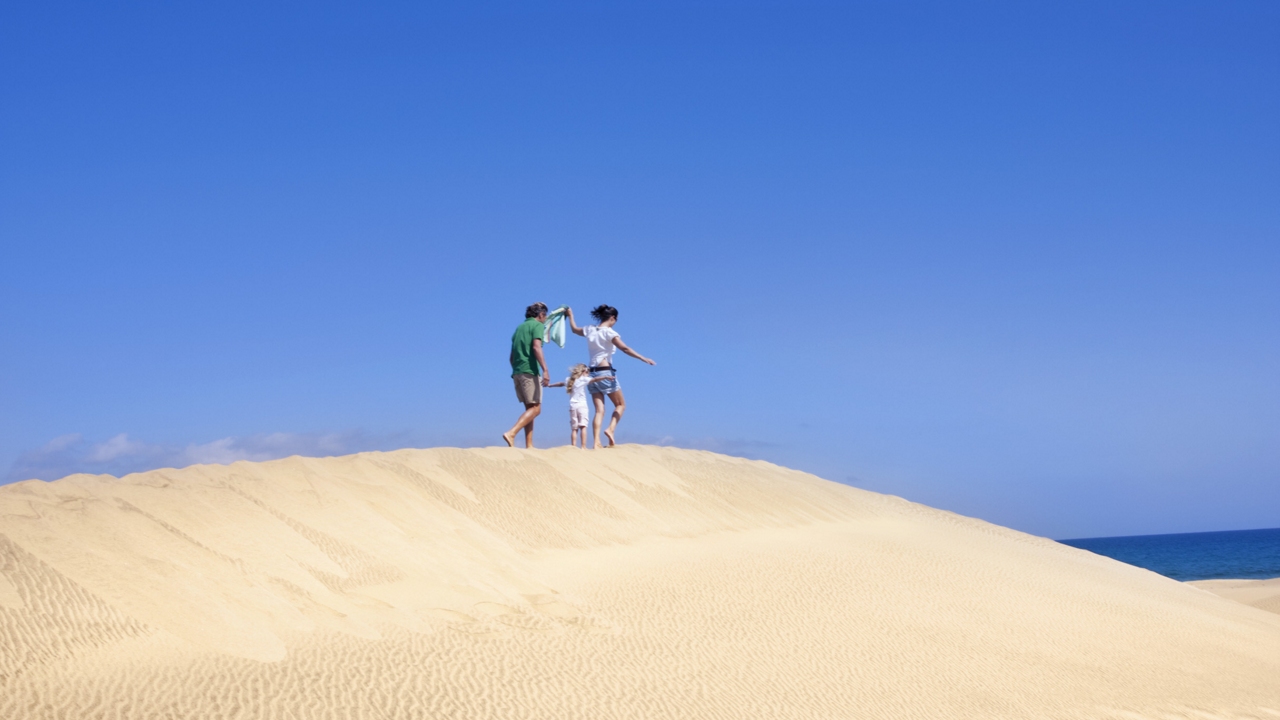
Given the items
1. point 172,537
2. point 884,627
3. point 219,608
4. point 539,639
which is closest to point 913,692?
point 884,627

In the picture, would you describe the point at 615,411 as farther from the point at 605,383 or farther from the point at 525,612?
the point at 525,612

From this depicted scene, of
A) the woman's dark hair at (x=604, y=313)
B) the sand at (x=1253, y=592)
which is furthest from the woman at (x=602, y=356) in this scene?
the sand at (x=1253, y=592)

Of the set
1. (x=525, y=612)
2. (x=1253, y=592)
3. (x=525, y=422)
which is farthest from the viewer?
(x=1253, y=592)

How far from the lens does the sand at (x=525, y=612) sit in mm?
4875

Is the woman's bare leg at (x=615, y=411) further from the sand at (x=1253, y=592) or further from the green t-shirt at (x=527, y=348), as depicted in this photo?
the sand at (x=1253, y=592)

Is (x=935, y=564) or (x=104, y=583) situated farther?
(x=935, y=564)

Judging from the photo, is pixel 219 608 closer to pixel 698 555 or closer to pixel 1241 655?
pixel 698 555

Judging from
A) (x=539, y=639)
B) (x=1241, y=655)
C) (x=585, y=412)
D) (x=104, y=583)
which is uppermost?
(x=585, y=412)

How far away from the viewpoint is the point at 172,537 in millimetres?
6242

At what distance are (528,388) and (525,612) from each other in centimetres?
546

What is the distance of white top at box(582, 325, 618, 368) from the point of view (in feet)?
39.8

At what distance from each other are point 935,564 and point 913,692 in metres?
3.55

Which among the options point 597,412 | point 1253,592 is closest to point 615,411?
point 597,412

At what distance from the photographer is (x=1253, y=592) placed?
19.5 metres
